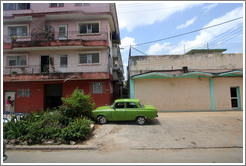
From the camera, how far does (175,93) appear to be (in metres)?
11.2

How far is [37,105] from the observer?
440 inches

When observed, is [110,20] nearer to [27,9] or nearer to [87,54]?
[87,54]

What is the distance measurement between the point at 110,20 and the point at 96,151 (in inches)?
430

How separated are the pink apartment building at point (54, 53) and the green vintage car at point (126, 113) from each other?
12.0 ft

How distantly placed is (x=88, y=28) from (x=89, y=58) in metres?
2.84

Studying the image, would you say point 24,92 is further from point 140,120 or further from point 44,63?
point 140,120

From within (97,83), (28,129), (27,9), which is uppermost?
(27,9)

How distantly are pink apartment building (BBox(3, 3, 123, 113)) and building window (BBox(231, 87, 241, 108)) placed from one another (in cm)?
1064

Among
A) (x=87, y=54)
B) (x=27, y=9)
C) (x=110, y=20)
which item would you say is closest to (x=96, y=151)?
(x=87, y=54)

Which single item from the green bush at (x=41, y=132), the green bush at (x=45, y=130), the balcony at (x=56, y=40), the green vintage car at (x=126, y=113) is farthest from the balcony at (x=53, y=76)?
the green bush at (x=41, y=132)

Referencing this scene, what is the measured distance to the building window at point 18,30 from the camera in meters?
11.8

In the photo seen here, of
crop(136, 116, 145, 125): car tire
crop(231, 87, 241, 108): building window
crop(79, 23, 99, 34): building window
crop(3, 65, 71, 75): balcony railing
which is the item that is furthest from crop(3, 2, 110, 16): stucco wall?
crop(231, 87, 241, 108): building window

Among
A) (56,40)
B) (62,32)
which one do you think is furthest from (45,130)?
(62,32)

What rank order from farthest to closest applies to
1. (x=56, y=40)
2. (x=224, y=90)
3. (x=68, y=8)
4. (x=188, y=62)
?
1. (x=188, y=62)
2. (x=68, y=8)
3. (x=224, y=90)
4. (x=56, y=40)
